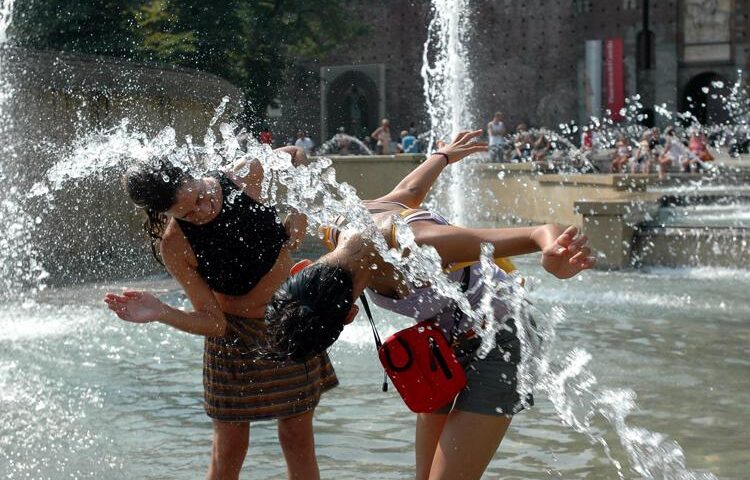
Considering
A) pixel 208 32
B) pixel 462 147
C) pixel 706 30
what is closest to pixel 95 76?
pixel 462 147

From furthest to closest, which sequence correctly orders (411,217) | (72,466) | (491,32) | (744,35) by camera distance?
1. (491,32)
2. (744,35)
3. (72,466)
4. (411,217)

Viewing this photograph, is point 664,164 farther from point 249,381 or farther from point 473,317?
point 473,317

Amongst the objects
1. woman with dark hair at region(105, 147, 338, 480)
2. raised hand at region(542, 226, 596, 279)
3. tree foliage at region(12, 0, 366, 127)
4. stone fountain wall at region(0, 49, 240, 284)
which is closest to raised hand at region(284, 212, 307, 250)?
woman with dark hair at region(105, 147, 338, 480)

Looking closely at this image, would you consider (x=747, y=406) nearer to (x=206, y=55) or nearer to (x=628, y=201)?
(x=628, y=201)

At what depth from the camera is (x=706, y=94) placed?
147 feet

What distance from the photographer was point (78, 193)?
1155 centimetres

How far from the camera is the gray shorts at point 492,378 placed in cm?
325

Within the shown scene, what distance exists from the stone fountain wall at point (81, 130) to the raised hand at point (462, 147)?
7.11 m

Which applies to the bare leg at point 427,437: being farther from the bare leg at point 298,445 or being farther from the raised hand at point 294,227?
the raised hand at point 294,227

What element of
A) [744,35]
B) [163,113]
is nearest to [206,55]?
[163,113]

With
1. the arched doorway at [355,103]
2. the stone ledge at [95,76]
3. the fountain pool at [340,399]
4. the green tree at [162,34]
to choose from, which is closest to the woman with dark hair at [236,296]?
the fountain pool at [340,399]

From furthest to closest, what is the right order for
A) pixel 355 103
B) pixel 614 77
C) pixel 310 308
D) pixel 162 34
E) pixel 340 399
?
pixel 355 103 → pixel 614 77 → pixel 162 34 → pixel 340 399 → pixel 310 308

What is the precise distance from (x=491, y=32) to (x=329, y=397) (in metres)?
42.4

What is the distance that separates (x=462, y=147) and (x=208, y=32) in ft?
88.0
